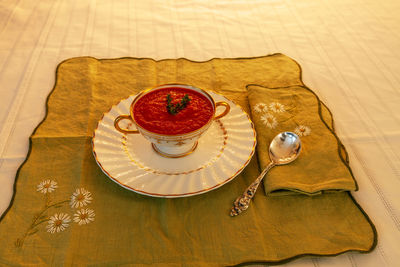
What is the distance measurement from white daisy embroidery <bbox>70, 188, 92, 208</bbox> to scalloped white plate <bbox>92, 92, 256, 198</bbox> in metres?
0.07

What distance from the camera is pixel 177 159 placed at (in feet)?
2.71

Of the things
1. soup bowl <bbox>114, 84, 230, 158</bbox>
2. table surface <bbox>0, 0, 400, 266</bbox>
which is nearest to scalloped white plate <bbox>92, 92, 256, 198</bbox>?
soup bowl <bbox>114, 84, 230, 158</bbox>

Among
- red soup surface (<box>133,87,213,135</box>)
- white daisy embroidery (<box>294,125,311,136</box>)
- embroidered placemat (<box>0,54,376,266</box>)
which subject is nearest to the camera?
embroidered placemat (<box>0,54,376,266</box>)

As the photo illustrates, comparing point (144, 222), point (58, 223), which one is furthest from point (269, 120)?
point (58, 223)

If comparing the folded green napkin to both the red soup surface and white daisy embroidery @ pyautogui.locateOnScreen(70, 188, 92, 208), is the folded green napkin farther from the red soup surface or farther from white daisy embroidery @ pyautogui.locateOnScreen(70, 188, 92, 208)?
white daisy embroidery @ pyautogui.locateOnScreen(70, 188, 92, 208)

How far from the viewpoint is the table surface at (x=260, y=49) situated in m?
0.86

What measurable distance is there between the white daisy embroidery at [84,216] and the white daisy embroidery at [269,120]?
0.50m

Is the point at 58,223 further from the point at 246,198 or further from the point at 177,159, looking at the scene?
the point at 246,198

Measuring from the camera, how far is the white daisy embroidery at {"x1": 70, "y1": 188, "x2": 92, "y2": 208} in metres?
0.77

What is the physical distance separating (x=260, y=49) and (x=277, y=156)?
619 millimetres

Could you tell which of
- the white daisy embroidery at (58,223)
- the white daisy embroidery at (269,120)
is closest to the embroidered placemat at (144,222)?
the white daisy embroidery at (58,223)

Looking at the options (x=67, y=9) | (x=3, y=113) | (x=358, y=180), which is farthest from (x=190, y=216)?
(x=67, y=9)

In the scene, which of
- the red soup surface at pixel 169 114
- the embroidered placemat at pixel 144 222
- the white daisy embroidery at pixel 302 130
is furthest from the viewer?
the white daisy embroidery at pixel 302 130

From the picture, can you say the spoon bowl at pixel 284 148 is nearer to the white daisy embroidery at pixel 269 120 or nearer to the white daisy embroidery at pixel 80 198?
the white daisy embroidery at pixel 269 120
